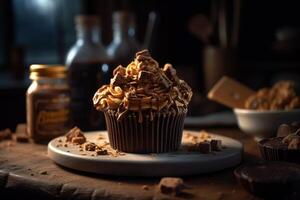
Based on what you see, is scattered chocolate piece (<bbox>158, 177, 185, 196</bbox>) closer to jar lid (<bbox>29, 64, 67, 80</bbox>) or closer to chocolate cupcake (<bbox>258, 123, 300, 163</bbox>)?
chocolate cupcake (<bbox>258, 123, 300, 163</bbox>)

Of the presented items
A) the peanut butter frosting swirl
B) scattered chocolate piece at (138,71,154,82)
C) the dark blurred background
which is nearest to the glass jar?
the peanut butter frosting swirl

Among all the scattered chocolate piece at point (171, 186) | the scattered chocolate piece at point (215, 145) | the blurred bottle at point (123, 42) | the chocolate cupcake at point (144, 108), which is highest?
the blurred bottle at point (123, 42)

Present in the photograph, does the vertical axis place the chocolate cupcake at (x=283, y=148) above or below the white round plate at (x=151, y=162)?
above

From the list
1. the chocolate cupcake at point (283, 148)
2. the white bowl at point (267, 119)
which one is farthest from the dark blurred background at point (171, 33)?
the chocolate cupcake at point (283, 148)

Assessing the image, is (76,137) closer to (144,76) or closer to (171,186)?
(144,76)

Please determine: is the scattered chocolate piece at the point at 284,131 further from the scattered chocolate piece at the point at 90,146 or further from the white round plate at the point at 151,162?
the scattered chocolate piece at the point at 90,146
